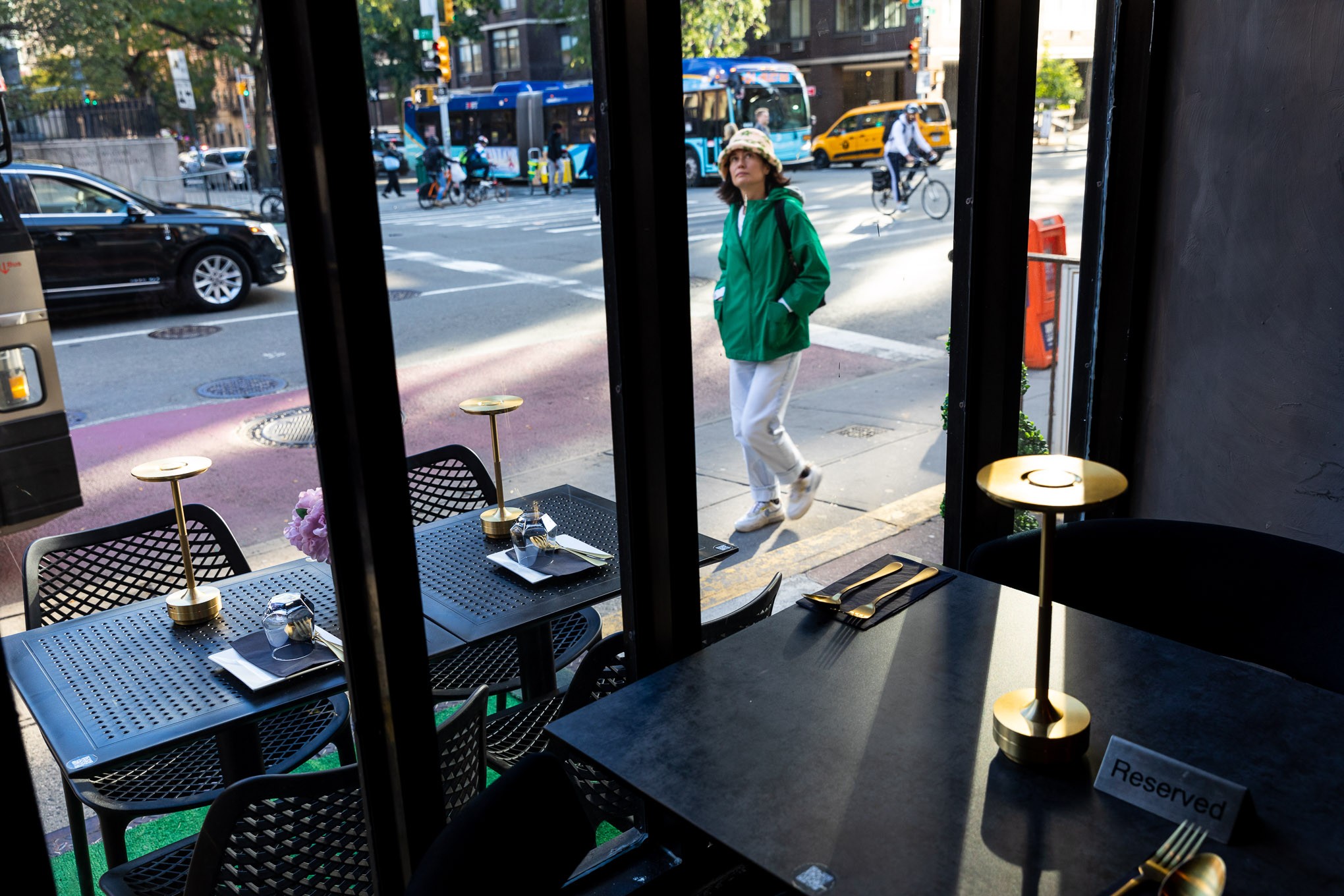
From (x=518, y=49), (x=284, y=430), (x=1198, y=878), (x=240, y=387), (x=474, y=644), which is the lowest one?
(x=284, y=430)

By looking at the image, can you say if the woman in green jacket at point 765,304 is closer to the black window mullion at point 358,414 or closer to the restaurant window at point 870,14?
the restaurant window at point 870,14

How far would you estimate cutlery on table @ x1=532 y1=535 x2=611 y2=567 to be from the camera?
2.90 meters

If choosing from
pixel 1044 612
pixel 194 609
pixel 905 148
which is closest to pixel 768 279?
pixel 194 609

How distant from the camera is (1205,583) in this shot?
2375mm

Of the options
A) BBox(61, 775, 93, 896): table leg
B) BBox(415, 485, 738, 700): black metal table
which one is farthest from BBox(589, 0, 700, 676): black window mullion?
BBox(61, 775, 93, 896): table leg

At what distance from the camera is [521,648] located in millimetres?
2896

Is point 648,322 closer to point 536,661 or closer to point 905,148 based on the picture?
point 536,661

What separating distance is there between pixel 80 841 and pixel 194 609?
2.01 ft

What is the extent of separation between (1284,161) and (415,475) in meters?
2.77

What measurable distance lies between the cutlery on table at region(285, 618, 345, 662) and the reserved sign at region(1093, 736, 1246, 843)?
63.6 inches

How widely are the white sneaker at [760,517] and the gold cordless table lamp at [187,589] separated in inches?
118

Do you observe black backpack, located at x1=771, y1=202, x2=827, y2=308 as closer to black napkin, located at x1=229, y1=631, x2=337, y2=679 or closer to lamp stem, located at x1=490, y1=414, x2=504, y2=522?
lamp stem, located at x1=490, y1=414, x2=504, y2=522

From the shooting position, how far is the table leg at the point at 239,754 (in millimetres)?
2422

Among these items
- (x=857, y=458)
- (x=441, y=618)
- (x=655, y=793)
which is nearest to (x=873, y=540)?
(x=857, y=458)
